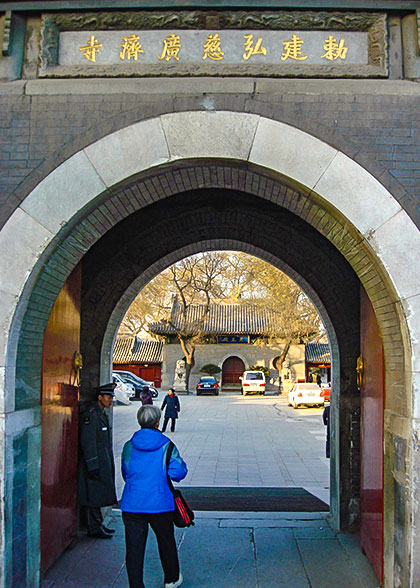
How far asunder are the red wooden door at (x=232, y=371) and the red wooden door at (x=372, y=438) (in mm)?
35995

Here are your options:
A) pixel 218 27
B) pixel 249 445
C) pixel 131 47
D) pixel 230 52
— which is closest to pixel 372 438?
pixel 230 52

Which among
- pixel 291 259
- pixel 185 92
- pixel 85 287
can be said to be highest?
pixel 185 92

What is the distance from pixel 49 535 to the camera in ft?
15.5

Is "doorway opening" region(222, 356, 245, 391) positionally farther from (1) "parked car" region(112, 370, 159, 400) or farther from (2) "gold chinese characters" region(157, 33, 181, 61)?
(2) "gold chinese characters" region(157, 33, 181, 61)

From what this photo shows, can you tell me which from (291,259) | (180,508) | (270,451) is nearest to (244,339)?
(270,451)

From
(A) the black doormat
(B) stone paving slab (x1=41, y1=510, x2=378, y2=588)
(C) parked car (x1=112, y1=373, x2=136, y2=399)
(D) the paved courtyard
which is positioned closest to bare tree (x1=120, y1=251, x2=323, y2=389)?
(C) parked car (x1=112, y1=373, x2=136, y2=399)

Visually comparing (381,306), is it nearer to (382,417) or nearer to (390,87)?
(382,417)

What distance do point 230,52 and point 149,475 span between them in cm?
325

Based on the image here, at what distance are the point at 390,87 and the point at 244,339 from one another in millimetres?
37169

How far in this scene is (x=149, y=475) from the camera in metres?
4.05

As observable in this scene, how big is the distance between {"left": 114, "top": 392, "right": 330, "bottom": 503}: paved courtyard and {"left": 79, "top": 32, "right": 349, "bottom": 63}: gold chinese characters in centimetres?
593

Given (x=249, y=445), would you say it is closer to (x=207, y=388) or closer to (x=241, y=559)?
(x=241, y=559)

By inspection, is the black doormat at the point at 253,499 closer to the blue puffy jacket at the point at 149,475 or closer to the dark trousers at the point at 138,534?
the dark trousers at the point at 138,534

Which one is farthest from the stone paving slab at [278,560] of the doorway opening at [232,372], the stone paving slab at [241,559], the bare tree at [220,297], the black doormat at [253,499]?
the doorway opening at [232,372]
